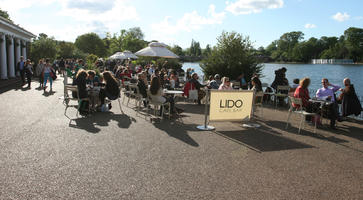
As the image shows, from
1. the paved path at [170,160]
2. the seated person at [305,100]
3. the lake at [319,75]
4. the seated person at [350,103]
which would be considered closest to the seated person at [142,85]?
the paved path at [170,160]

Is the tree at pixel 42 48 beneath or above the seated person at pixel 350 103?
above

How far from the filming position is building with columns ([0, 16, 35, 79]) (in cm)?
2241

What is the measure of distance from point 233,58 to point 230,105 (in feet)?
31.5

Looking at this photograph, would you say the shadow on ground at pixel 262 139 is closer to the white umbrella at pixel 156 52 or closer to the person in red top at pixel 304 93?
the person in red top at pixel 304 93

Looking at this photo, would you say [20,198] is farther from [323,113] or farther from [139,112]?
[323,113]

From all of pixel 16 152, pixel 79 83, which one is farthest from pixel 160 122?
pixel 16 152

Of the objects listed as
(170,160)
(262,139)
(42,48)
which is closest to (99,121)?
(170,160)

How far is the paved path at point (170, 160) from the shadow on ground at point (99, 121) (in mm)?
27

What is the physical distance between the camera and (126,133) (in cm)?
748

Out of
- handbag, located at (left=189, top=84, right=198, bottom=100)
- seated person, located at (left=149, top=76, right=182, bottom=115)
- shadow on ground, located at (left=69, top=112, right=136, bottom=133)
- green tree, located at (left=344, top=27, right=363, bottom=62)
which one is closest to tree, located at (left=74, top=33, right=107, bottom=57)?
green tree, located at (left=344, top=27, right=363, bottom=62)

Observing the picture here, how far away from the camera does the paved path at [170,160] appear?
4234mm

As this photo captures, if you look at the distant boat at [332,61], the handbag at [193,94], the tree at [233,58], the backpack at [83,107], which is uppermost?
the distant boat at [332,61]

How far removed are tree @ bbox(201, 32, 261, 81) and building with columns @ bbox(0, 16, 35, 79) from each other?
14.9 metres

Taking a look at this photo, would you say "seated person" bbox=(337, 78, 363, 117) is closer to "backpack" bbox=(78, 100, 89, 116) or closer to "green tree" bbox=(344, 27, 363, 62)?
"backpack" bbox=(78, 100, 89, 116)
